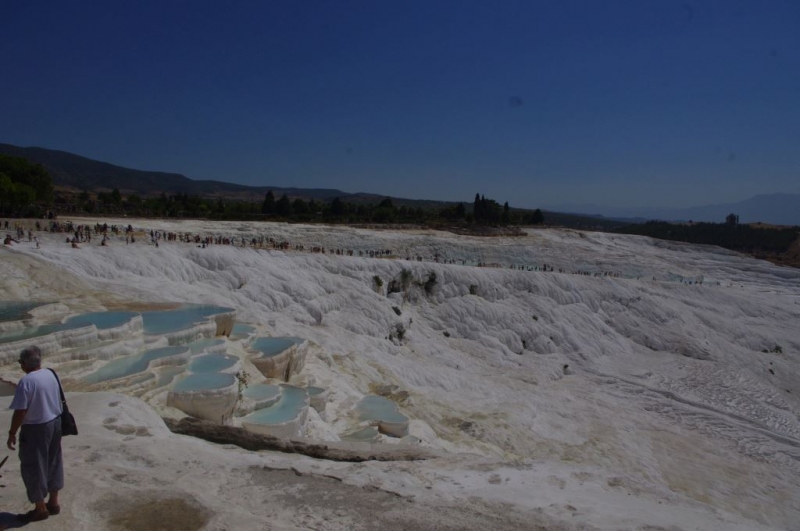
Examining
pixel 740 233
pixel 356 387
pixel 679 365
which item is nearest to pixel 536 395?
pixel 356 387

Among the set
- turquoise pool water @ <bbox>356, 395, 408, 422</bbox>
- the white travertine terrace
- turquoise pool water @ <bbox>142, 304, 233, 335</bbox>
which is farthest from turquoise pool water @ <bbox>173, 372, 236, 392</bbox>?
turquoise pool water @ <bbox>356, 395, 408, 422</bbox>

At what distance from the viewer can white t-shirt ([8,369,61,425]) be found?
3857 millimetres

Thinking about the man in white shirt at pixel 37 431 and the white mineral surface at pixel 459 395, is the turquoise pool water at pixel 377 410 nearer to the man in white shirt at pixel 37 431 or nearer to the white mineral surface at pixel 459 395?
the white mineral surface at pixel 459 395

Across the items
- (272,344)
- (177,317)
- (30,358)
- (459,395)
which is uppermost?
A: (30,358)

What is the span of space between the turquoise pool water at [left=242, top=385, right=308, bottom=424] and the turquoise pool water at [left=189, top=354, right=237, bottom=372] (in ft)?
3.99

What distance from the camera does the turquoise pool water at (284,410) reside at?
8.88 m

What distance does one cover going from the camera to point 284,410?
938 centimetres

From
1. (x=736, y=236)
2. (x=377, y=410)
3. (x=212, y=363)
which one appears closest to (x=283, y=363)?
(x=212, y=363)

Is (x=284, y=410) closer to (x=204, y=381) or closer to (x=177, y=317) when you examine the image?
(x=204, y=381)

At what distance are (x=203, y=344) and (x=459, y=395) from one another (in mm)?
9061

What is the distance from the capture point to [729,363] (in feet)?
83.6

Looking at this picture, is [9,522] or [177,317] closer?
[9,522]

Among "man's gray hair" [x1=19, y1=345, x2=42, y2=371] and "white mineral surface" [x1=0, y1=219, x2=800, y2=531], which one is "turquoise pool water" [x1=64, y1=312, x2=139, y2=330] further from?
"man's gray hair" [x1=19, y1=345, x2=42, y2=371]

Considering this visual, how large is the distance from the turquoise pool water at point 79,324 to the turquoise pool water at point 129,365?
1075mm
